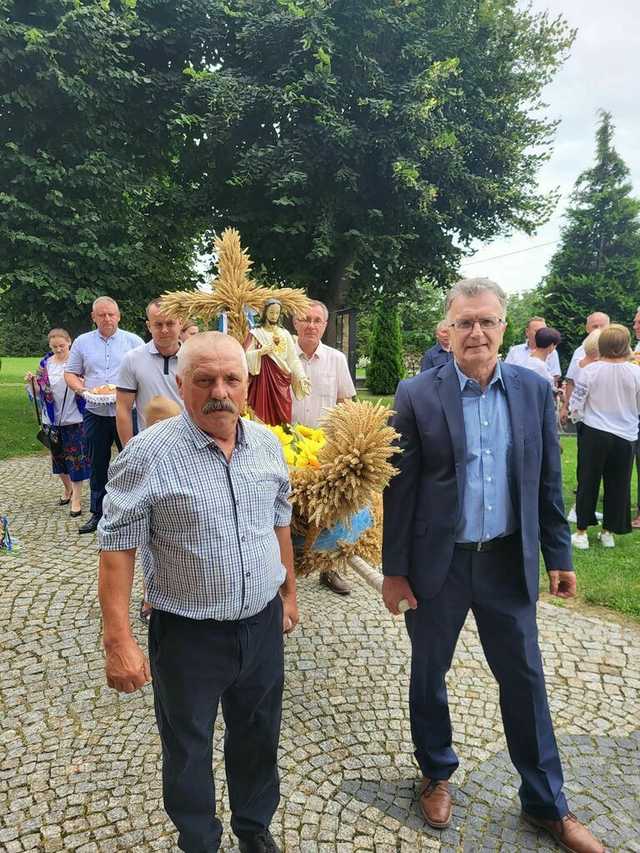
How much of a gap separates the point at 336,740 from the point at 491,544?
A: 4.72ft

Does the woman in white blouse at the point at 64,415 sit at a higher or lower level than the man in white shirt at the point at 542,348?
lower

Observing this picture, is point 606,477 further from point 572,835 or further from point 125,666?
point 125,666

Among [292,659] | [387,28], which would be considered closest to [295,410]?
[292,659]

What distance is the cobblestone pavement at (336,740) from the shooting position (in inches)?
93.4

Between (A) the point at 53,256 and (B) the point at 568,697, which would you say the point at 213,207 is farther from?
(B) the point at 568,697

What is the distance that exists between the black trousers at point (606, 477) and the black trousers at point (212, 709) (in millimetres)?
4483

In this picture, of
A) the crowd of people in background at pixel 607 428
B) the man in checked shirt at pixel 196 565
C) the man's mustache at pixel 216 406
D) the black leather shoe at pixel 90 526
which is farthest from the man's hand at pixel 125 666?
the black leather shoe at pixel 90 526

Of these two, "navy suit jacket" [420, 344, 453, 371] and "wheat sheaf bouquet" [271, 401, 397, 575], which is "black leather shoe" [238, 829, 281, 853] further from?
"navy suit jacket" [420, 344, 453, 371]

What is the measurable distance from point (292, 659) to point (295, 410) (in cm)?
166

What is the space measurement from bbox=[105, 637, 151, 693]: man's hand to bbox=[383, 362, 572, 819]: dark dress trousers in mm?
1003

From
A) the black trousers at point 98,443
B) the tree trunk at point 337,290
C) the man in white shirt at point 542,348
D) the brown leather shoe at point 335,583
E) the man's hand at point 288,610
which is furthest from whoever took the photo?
the tree trunk at point 337,290

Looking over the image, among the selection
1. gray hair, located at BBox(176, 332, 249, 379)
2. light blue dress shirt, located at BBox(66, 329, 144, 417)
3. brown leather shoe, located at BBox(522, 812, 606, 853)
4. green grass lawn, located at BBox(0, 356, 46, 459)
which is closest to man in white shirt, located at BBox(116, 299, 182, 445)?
light blue dress shirt, located at BBox(66, 329, 144, 417)

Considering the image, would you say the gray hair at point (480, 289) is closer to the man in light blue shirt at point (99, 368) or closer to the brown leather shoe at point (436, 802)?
the brown leather shoe at point (436, 802)

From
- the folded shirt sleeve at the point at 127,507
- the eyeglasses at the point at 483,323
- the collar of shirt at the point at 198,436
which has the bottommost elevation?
the folded shirt sleeve at the point at 127,507
